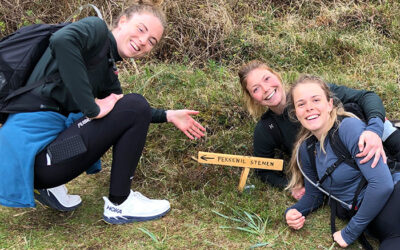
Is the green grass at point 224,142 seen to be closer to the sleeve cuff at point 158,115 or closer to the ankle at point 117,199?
the ankle at point 117,199

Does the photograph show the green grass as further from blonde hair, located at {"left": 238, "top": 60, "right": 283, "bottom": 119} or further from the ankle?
blonde hair, located at {"left": 238, "top": 60, "right": 283, "bottom": 119}

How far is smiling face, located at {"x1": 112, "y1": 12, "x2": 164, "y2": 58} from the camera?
2.51m

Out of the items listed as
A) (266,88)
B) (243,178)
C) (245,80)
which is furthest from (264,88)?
(243,178)

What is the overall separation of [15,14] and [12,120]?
3843 millimetres

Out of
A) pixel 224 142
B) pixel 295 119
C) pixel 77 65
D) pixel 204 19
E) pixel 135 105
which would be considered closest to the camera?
pixel 77 65

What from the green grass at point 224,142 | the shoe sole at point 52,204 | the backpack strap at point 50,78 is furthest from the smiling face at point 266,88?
the shoe sole at point 52,204

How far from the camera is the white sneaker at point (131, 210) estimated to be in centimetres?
263

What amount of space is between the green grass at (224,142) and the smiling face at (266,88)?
0.63 metres

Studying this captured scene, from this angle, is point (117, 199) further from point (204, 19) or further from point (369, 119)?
point (204, 19)

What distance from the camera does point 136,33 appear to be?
8.26 ft

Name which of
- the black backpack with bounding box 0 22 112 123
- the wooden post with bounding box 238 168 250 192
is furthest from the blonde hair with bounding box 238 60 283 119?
the black backpack with bounding box 0 22 112 123

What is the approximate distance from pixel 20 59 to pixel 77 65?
37 cm

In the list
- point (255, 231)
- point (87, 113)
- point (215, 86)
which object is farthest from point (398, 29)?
point (87, 113)

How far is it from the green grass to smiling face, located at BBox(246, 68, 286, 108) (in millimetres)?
630
